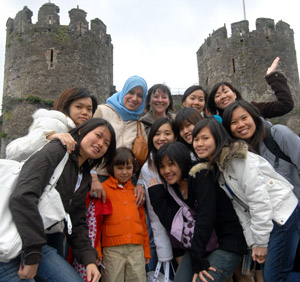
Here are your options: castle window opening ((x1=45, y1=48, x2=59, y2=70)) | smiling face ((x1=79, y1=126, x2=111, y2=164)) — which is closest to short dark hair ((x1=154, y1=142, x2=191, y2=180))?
smiling face ((x1=79, y1=126, x2=111, y2=164))

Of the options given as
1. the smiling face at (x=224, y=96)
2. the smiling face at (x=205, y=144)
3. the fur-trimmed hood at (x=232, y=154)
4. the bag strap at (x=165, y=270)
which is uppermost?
the smiling face at (x=224, y=96)

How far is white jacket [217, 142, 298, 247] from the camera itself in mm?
2486

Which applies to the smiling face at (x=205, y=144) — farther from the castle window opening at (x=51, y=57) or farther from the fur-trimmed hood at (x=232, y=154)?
the castle window opening at (x=51, y=57)

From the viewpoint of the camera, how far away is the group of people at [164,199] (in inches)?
90.4

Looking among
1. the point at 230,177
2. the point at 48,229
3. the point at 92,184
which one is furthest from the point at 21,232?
the point at 230,177

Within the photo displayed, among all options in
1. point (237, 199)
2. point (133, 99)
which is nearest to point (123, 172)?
point (133, 99)

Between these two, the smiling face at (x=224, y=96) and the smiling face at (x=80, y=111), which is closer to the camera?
the smiling face at (x=80, y=111)

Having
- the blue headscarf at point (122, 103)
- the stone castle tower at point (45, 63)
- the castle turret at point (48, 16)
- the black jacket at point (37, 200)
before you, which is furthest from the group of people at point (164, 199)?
the castle turret at point (48, 16)

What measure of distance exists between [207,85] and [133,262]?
18.3 metres

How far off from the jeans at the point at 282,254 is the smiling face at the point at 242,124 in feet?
2.79

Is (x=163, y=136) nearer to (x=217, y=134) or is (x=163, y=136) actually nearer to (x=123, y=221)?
(x=217, y=134)

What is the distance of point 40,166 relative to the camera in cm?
217

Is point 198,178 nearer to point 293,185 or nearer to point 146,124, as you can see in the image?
point 293,185

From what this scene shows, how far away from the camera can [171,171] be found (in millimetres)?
3000
